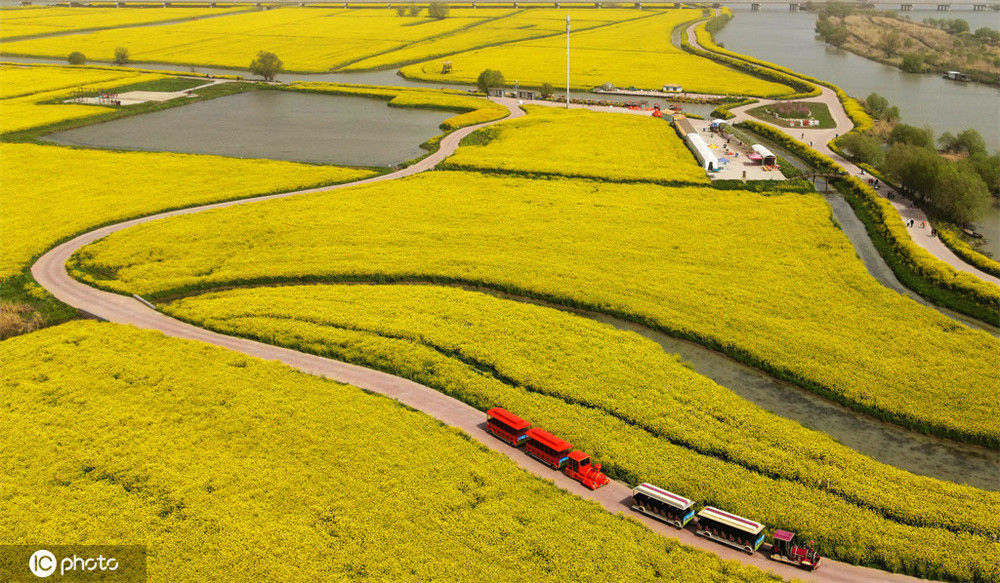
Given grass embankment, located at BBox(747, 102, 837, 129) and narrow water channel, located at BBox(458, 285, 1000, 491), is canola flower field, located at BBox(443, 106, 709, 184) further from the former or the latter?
narrow water channel, located at BBox(458, 285, 1000, 491)

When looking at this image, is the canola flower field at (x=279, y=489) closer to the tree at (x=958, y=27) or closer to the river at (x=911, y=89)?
the river at (x=911, y=89)

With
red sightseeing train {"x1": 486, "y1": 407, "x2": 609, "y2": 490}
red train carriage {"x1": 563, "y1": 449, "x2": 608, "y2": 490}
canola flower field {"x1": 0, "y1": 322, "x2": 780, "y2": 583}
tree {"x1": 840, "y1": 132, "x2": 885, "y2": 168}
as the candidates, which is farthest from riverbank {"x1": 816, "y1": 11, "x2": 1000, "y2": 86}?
canola flower field {"x1": 0, "y1": 322, "x2": 780, "y2": 583}

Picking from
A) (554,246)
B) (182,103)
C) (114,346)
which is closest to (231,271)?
(114,346)

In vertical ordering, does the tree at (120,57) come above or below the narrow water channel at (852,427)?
above

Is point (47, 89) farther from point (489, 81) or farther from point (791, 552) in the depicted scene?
point (791, 552)

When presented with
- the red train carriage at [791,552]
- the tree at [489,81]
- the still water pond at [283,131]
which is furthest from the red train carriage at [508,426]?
the tree at [489,81]

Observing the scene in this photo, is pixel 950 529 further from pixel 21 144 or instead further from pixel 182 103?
pixel 182 103
